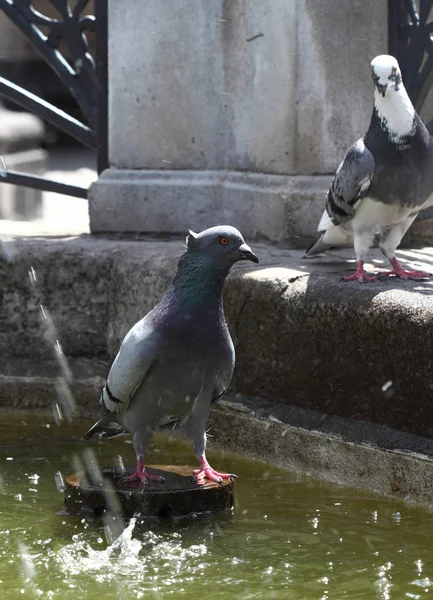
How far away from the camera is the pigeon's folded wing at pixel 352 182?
16.0 ft

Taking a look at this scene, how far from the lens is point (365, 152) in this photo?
4.91 metres

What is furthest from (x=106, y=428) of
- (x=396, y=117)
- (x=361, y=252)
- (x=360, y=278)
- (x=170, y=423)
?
(x=396, y=117)

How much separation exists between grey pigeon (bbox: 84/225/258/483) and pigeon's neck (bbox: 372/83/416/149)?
3.71 feet

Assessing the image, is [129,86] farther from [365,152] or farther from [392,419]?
[392,419]

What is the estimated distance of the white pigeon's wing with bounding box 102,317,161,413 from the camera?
3.96m

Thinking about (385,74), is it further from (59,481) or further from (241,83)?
(59,481)

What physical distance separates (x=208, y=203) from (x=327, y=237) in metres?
1.01

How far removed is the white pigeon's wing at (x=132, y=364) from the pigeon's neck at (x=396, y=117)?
1410 mm

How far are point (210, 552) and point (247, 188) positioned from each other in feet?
8.58

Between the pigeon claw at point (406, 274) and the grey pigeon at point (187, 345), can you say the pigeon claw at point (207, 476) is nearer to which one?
the grey pigeon at point (187, 345)

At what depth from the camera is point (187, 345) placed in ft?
12.9

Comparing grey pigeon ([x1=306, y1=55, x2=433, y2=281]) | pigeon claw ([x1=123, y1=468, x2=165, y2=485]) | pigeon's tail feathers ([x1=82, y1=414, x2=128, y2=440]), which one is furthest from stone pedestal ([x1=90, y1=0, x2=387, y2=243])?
pigeon claw ([x1=123, y1=468, x2=165, y2=485])

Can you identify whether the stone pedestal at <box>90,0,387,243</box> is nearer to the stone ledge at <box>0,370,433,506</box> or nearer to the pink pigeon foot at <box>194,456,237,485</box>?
the stone ledge at <box>0,370,433,506</box>

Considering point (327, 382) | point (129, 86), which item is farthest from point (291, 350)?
point (129, 86)
